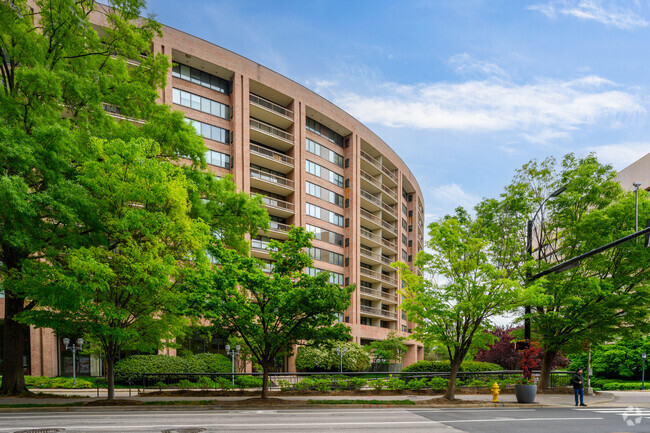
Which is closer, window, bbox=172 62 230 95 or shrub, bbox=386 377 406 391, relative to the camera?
shrub, bbox=386 377 406 391

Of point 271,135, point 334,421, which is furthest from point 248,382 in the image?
point 271,135

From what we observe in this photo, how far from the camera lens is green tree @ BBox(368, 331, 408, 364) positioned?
2105 inches

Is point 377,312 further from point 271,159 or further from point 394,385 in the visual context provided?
point 394,385

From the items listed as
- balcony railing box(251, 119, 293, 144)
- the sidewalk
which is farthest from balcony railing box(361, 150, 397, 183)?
the sidewalk

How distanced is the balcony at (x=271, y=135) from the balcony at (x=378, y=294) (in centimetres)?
2012

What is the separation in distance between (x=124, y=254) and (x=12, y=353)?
25.3 feet

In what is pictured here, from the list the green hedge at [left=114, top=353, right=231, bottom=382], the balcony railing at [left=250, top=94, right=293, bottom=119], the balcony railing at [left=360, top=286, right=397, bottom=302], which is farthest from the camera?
the balcony railing at [left=360, top=286, right=397, bottom=302]

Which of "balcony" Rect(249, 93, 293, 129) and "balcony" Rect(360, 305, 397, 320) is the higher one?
"balcony" Rect(249, 93, 293, 129)

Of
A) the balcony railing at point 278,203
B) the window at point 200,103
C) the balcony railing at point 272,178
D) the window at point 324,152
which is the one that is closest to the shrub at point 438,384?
the balcony railing at point 278,203

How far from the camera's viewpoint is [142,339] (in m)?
20.4

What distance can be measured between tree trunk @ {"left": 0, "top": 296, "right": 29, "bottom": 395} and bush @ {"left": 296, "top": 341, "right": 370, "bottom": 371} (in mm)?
24140

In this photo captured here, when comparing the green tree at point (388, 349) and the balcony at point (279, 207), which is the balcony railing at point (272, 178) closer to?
the balcony at point (279, 207)

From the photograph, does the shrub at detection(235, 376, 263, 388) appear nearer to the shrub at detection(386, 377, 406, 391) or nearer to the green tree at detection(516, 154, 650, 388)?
the shrub at detection(386, 377, 406, 391)

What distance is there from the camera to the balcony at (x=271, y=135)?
48.4 metres
